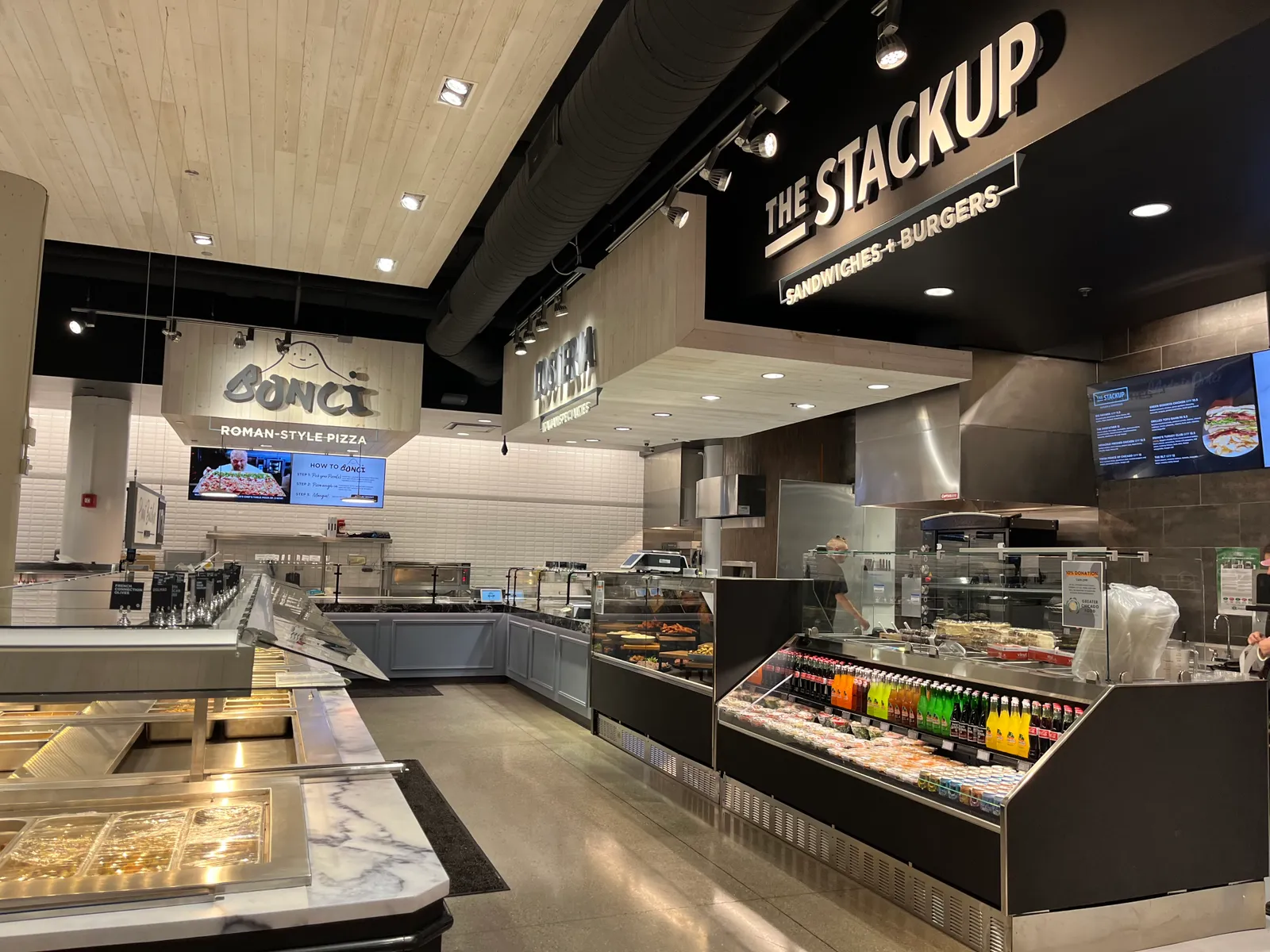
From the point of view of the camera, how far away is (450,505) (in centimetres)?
1262

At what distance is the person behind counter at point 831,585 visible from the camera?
4.94 metres

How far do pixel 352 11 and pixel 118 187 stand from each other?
290 cm

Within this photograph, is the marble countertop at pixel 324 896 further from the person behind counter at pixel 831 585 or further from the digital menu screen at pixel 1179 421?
the digital menu screen at pixel 1179 421

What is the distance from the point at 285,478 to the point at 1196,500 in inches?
390

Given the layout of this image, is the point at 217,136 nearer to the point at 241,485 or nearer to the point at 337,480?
the point at 241,485

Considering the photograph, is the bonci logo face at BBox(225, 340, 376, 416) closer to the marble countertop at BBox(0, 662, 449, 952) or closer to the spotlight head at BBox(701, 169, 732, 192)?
the spotlight head at BBox(701, 169, 732, 192)

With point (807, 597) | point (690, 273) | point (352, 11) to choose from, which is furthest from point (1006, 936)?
point (352, 11)

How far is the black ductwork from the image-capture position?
121 inches

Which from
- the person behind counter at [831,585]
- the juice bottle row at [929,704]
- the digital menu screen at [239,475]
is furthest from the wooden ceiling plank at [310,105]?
the digital menu screen at [239,475]

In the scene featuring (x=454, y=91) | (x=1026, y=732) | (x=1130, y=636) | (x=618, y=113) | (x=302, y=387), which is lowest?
(x=1026, y=732)

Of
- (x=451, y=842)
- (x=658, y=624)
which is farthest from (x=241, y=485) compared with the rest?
(x=451, y=842)

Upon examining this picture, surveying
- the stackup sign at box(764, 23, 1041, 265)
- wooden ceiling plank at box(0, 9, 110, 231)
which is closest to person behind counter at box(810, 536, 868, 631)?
the stackup sign at box(764, 23, 1041, 265)

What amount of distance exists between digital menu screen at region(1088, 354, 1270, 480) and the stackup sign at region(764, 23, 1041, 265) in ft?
9.49

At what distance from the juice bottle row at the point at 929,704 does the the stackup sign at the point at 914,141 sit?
1.95 metres
